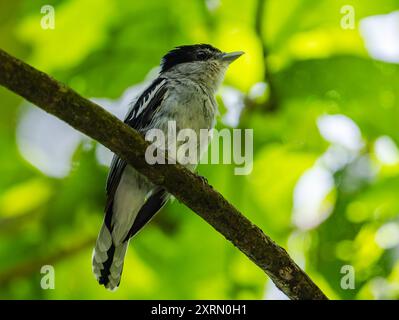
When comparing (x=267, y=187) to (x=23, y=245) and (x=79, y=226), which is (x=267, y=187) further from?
(x=23, y=245)

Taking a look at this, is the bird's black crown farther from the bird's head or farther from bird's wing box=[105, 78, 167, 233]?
bird's wing box=[105, 78, 167, 233]

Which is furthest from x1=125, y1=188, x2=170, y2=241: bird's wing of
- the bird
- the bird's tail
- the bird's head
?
the bird's head

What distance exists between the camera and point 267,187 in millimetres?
4066

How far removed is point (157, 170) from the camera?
9.54 ft

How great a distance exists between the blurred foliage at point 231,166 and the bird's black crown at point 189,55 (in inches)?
12.3

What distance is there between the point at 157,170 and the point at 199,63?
205 cm

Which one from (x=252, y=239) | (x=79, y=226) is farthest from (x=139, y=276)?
(x=252, y=239)

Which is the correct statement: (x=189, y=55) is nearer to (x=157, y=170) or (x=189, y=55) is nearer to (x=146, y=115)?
(x=146, y=115)

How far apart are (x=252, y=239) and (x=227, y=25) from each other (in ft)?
5.01

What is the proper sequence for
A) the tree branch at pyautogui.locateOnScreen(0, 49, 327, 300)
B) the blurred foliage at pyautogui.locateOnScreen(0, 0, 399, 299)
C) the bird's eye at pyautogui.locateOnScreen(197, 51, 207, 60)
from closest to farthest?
the tree branch at pyautogui.locateOnScreen(0, 49, 327, 300) < the blurred foliage at pyautogui.locateOnScreen(0, 0, 399, 299) < the bird's eye at pyautogui.locateOnScreen(197, 51, 207, 60)

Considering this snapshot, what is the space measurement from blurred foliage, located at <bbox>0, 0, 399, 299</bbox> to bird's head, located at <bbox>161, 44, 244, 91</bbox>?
187 mm

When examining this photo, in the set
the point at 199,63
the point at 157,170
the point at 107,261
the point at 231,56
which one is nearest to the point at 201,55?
the point at 199,63

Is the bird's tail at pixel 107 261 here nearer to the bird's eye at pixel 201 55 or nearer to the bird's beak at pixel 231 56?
the bird's beak at pixel 231 56

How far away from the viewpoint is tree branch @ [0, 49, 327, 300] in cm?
250
